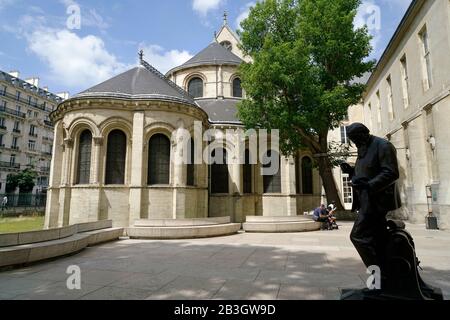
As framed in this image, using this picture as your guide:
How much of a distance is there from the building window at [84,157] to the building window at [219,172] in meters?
9.28

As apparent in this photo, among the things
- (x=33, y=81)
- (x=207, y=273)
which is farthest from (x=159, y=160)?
(x=33, y=81)

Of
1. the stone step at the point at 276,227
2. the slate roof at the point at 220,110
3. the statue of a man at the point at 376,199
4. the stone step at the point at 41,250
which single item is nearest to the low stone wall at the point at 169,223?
the stone step at the point at 276,227

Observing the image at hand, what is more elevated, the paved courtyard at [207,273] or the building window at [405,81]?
the building window at [405,81]

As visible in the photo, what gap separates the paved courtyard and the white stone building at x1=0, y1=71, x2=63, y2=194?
47.1 metres

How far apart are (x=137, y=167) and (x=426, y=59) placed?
18.9 m

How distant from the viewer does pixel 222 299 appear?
458cm

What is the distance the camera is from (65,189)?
17.5m

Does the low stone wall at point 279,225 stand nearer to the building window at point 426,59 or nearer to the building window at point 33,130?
the building window at point 426,59

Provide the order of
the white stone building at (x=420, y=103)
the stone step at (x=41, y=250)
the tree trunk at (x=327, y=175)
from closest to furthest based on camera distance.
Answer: the stone step at (x=41, y=250) < the white stone building at (x=420, y=103) < the tree trunk at (x=327, y=175)

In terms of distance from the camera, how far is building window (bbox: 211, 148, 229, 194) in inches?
924

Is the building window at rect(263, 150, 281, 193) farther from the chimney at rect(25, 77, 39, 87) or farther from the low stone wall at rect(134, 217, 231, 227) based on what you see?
the chimney at rect(25, 77, 39, 87)

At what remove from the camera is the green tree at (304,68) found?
17594mm
